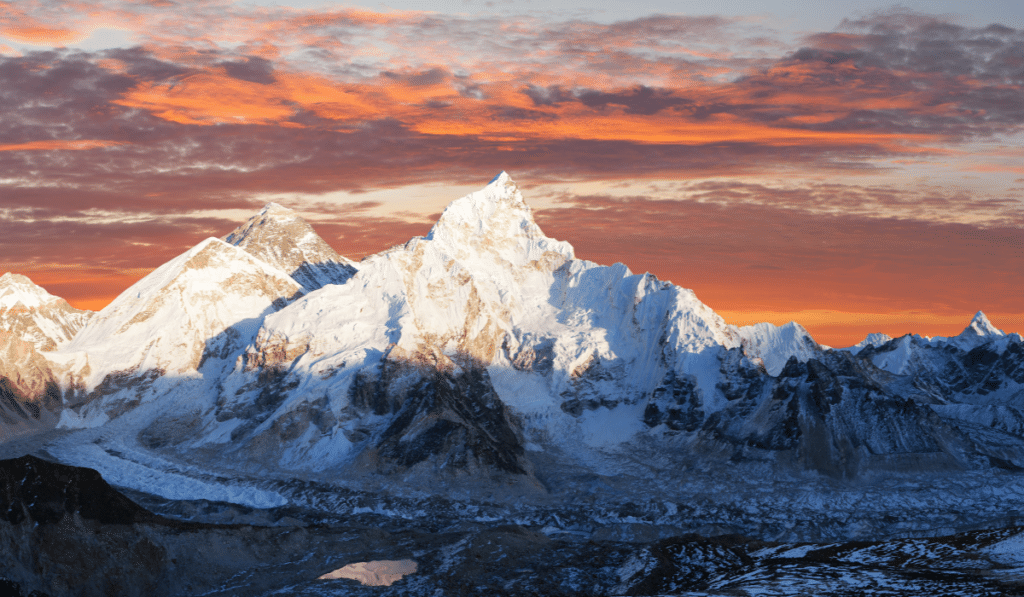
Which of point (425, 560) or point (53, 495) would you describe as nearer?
point (53, 495)

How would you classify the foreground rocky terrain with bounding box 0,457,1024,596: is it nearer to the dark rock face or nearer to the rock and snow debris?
the dark rock face

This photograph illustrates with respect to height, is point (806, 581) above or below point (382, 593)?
above

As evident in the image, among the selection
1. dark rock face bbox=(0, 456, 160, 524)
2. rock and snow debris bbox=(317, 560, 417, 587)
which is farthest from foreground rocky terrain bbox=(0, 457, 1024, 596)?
rock and snow debris bbox=(317, 560, 417, 587)

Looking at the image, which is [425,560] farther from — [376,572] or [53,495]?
[53,495]

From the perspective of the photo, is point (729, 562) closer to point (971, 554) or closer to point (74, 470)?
point (971, 554)

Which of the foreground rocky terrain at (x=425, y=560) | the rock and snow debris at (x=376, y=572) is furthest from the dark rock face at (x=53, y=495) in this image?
the rock and snow debris at (x=376, y=572)

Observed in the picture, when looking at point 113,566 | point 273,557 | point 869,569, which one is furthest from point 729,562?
point 113,566

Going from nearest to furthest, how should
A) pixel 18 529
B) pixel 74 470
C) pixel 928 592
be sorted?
pixel 928 592
pixel 18 529
pixel 74 470

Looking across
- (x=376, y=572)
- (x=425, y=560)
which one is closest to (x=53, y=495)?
(x=376, y=572)

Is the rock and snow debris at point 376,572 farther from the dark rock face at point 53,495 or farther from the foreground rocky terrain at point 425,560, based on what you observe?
the dark rock face at point 53,495

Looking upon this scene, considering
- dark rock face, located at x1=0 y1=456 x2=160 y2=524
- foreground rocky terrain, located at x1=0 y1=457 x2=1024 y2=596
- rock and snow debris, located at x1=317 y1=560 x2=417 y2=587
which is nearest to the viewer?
foreground rocky terrain, located at x1=0 y1=457 x2=1024 y2=596

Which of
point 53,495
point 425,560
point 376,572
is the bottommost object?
point 425,560
